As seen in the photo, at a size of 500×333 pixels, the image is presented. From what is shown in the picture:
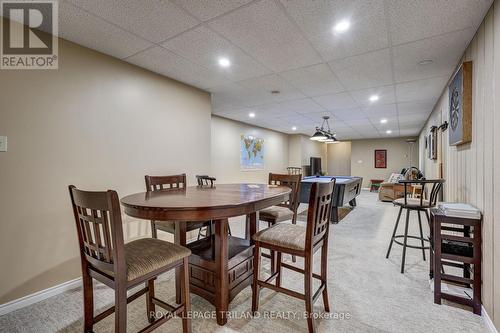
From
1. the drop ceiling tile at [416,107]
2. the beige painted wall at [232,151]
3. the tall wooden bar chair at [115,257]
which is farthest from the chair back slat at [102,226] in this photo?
the drop ceiling tile at [416,107]

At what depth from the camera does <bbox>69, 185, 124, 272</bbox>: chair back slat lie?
1.18m

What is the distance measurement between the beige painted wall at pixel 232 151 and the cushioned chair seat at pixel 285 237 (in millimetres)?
4160

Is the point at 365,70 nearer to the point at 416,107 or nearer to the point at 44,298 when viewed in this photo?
the point at 416,107

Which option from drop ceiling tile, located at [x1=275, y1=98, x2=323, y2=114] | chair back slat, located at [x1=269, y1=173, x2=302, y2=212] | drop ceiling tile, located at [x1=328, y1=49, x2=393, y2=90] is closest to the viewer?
drop ceiling tile, located at [x1=328, y1=49, x2=393, y2=90]

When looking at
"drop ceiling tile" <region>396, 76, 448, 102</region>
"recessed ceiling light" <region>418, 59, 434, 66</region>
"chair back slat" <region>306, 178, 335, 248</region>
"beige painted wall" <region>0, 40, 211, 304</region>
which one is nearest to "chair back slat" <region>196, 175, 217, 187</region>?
"beige painted wall" <region>0, 40, 211, 304</region>

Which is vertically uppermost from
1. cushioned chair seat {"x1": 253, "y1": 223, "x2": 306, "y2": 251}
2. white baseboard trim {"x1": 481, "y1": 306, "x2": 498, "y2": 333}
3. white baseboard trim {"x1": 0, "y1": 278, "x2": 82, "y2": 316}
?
cushioned chair seat {"x1": 253, "y1": 223, "x2": 306, "y2": 251}

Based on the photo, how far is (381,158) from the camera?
10578 mm

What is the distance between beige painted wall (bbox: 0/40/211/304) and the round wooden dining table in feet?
2.99

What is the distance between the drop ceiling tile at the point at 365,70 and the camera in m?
2.62

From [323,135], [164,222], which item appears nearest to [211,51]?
[164,222]

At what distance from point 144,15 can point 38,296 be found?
250 centimetres

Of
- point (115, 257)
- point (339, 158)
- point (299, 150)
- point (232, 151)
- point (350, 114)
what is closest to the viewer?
point (115, 257)

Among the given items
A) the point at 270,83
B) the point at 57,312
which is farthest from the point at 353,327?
the point at 270,83
